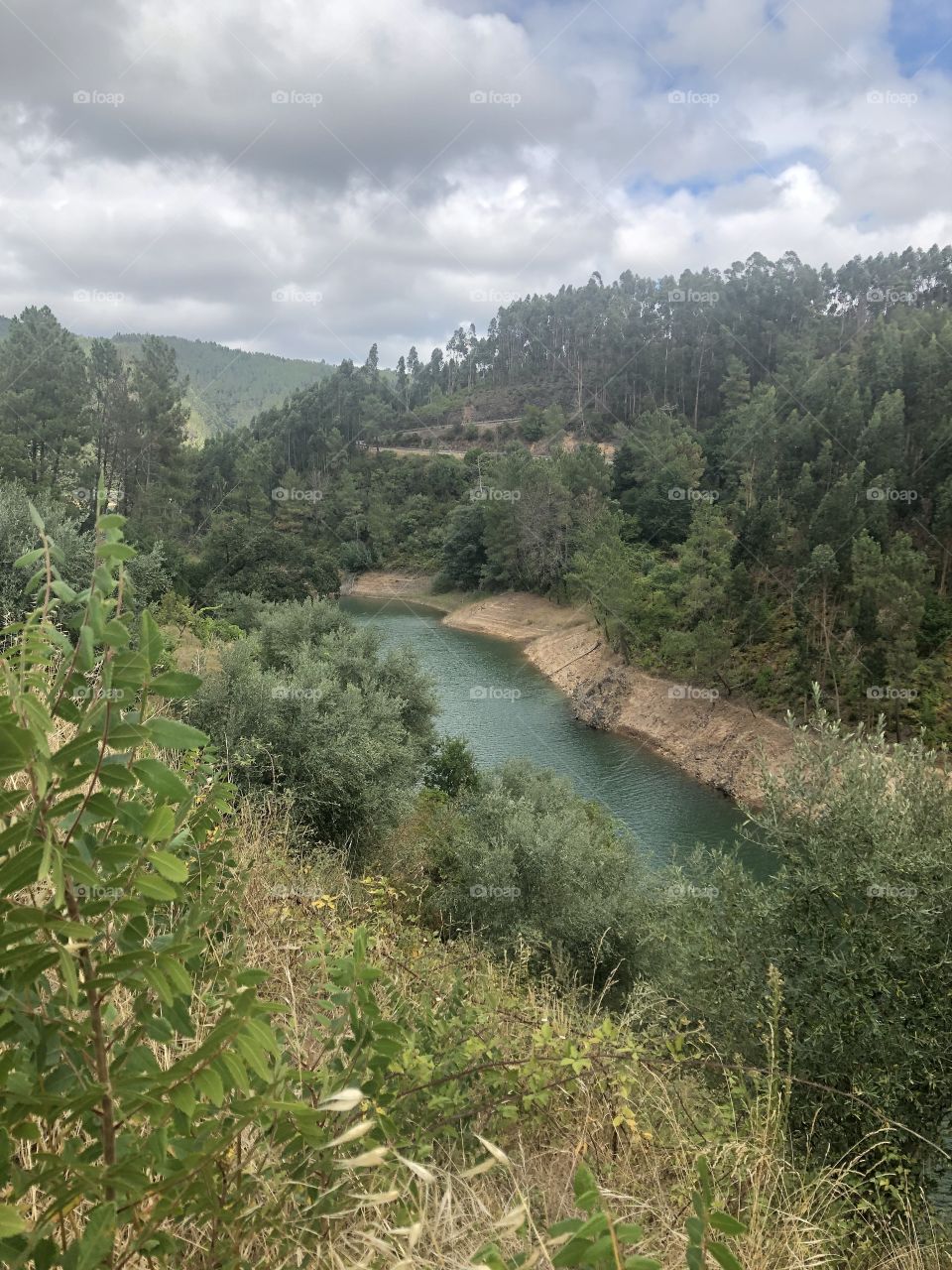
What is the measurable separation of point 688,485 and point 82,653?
4919 centimetres

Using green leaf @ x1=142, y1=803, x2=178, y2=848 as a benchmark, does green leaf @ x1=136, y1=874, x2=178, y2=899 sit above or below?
below

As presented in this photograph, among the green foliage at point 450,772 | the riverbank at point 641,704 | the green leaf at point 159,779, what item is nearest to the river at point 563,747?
the riverbank at point 641,704

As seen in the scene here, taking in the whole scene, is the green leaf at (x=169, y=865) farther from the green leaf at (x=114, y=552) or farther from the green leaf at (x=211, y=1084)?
the green leaf at (x=114, y=552)

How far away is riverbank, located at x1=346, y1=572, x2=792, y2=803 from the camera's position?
981 inches

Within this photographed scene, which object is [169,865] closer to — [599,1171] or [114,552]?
[114,552]

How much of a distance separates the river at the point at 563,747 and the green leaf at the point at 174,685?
50.3 feet

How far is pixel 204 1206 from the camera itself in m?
1.26

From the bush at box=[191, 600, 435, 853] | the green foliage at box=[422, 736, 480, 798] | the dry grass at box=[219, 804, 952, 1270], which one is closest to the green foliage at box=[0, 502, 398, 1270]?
the dry grass at box=[219, 804, 952, 1270]

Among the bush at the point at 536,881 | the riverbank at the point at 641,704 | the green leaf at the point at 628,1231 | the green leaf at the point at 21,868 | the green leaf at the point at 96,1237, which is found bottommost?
the riverbank at the point at 641,704

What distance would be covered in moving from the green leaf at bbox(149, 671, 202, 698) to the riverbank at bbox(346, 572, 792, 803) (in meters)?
15.7

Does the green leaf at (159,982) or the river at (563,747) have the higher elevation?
the green leaf at (159,982)

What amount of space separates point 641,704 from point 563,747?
4298 millimetres

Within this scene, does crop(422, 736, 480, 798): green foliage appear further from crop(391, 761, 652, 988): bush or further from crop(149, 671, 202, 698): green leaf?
crop(149, 671, 202, 698): green leaf

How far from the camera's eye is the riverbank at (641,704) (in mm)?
24922
